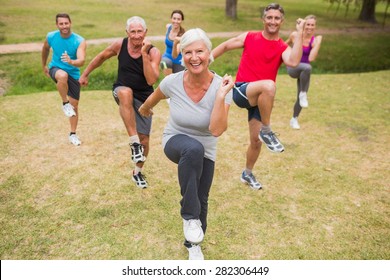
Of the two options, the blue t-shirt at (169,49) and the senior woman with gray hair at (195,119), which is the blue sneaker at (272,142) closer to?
the senior woman with gray hair at (195,119)

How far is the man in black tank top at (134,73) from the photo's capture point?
4625 millimetres

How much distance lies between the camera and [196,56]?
3.26 metres

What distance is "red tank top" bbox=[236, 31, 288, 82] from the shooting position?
4.61 metres

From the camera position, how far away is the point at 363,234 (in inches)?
174

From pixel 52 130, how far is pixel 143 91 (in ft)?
11.0

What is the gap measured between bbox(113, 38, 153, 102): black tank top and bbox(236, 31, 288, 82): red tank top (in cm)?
132

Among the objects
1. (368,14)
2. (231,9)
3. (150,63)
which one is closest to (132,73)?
(150,63)

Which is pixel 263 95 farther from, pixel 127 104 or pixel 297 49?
pixel 127 104

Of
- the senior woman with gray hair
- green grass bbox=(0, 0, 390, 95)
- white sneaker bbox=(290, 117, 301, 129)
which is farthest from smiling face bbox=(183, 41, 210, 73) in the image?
green grass bbox=(0, 0, 390, 95)

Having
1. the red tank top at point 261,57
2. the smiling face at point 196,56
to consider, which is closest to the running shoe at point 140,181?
the red tank top at point 261,57

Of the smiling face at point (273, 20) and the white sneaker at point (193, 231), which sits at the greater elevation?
A: the smiling face at point (273, 20)

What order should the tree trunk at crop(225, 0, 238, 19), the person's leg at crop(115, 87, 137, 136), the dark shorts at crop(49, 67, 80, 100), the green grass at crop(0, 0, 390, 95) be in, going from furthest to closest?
the tree trunk at crop(225, 0, 238, 19)
the green grass at crop(0, 0, 390, 95)
the dark shorts at crop(49, 67, 80, 100)
the person's leg at crop(115, 87, 137, 136)

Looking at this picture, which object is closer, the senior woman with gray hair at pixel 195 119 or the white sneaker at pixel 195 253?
the senior woman with gray hair at pixel 195 119

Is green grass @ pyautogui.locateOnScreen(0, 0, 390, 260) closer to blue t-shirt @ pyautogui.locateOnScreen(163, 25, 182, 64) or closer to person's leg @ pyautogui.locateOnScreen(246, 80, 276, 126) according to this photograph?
blue t-shirt @ pyautogui.locateOnScreen(163, 25, 182, 64)
